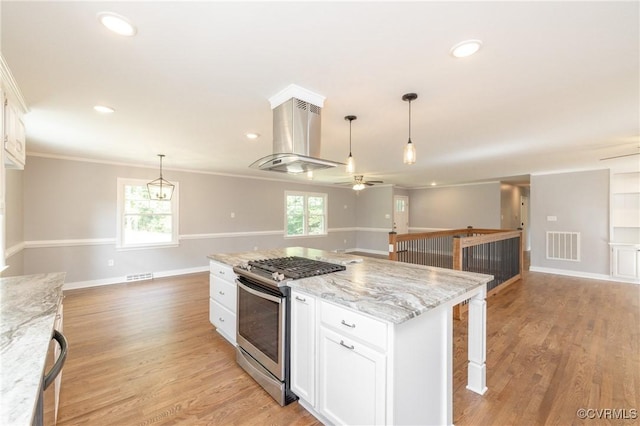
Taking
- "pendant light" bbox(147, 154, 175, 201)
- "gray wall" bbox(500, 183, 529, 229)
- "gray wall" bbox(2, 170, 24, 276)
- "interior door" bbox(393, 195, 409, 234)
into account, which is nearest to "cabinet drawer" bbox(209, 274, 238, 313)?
"gray wall" bbox(2, 170, 24, 276)

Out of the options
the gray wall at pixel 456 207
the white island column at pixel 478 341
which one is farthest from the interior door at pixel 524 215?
the white island column at pixel 478 341

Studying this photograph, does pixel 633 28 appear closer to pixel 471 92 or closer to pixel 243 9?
pixel 471 92

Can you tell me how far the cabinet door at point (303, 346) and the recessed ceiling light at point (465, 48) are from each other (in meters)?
1.82

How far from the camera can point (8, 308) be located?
1473mm

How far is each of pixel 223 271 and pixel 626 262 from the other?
7.41 metres

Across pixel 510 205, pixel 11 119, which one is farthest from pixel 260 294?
pixel 510 205

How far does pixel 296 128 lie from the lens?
2.34 metres

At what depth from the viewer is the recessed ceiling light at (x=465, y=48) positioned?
164 cm

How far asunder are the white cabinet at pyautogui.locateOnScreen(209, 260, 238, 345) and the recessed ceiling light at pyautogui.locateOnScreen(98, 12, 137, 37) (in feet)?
6.76

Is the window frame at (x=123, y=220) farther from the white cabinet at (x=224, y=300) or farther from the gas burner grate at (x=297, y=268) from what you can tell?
the gas burner grate at (x=297, y=268)

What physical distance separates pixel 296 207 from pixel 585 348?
Answer: 6.77 metres

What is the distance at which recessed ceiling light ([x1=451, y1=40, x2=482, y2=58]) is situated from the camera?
1.64m

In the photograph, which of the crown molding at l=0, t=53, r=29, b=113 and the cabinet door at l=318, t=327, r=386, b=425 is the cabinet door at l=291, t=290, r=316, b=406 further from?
the crown molding at l=0, t=53, r=29, b=113

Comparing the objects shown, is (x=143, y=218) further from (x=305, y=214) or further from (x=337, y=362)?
(x=337, y=362)
